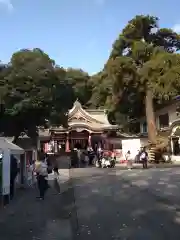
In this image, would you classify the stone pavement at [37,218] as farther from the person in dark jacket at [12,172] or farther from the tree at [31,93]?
the tree at [31,93]

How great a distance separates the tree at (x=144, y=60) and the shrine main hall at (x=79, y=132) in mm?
4719

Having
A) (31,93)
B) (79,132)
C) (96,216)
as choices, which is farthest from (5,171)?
(79,132)

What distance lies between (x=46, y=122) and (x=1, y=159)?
16.7 metres

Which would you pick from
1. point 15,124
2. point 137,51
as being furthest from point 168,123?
point 15,124

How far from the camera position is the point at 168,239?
253 inches

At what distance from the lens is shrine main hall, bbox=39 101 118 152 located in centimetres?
3847

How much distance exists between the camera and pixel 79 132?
3947 cm

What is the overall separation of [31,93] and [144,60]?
15.4 metres

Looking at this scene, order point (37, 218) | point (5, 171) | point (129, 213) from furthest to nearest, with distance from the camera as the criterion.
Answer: point (5, 171)
point (37, 218)
point (129, 213)

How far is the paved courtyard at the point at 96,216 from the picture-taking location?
714cm

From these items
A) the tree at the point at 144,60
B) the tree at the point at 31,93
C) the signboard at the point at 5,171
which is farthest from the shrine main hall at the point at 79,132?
the signboard at the point at 5,171

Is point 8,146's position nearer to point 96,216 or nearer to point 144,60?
point 96,216

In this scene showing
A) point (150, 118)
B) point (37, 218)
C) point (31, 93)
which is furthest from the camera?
point (150, 118)

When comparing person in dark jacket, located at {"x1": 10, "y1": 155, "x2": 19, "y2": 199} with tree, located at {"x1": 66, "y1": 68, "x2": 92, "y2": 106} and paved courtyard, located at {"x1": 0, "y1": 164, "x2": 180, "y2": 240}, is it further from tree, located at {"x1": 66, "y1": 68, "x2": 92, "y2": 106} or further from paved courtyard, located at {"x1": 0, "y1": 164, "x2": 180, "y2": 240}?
tree, located at {"x1": 66, "y1": 68, "x2": 92, "y2": 106}
